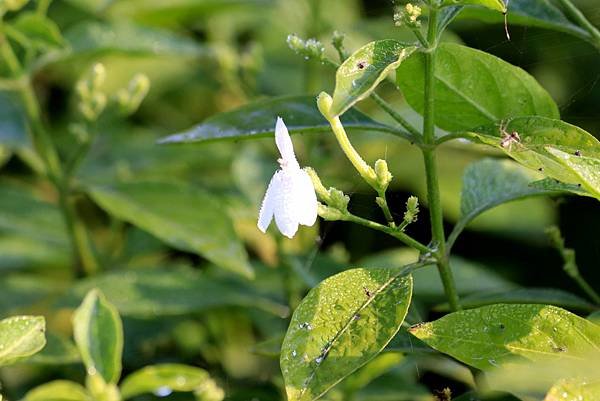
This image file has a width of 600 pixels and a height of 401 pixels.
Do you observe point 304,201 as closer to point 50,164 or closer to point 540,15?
point 540,15

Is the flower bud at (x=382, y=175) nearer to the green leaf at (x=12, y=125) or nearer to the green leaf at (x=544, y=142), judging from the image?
the green leaf at (x=544, y=142)

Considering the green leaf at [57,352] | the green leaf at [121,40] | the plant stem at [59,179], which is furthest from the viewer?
the green leaf at [121,40]

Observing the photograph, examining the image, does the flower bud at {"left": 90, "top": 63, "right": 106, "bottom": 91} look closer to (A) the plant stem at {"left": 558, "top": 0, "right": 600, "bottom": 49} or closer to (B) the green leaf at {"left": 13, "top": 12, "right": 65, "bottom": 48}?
(B) the green leaf at {"left": 13, "top": 12, "right": 65, "bottom": 48}

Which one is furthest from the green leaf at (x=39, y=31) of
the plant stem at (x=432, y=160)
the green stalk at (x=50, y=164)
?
the plant stem at (x=432, y=160)

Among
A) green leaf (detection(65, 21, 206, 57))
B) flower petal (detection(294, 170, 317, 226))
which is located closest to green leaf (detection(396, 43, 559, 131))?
A: flower petal (detection(294, 170, 317, 226))

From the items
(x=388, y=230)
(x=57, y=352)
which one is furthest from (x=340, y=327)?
(x=57, y=352)

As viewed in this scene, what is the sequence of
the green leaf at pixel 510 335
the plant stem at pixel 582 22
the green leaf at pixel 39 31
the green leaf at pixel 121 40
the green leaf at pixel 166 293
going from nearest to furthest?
the green leaf at pixel 510 335 → the plant stem at pixel 582 22 → the green leaf at pixel 39 31 → the green leaf at pixel 166 293 → the green leaf at pixel 121 40
